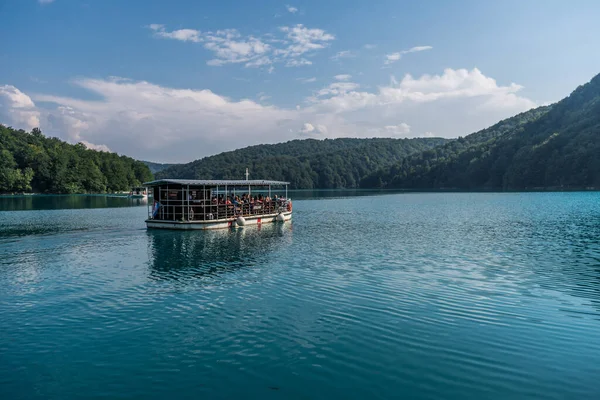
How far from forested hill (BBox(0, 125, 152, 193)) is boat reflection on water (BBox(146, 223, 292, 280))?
375ft

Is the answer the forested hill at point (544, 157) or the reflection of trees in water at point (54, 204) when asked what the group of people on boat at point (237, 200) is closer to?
the reflection of trees in water at point (54, 204)

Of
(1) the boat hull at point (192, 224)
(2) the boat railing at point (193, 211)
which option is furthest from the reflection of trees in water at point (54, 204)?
(1) the boat hull at point (192, 224)

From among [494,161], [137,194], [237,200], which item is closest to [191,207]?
[237,200]

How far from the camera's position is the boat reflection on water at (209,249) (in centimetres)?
2152

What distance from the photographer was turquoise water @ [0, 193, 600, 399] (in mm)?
9078

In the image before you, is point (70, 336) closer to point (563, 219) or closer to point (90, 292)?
point (90, 292)

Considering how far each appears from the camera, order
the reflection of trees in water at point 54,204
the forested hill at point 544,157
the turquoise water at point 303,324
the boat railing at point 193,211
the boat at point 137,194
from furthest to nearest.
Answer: the boat at point 137,194 < the forested hill at point 544,157 < the reflection of trees in water at point 54,204 < the boat railing at point 193,211 < the turquoise water at point 303,324

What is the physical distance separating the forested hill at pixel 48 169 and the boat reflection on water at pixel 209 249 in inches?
4505

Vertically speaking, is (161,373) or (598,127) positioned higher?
(598,127)

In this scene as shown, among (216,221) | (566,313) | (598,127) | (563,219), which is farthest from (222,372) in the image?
(598,127)

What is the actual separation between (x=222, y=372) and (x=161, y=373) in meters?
1.39

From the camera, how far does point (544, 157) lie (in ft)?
449

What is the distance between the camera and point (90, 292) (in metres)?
16.8

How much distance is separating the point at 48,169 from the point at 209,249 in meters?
134
